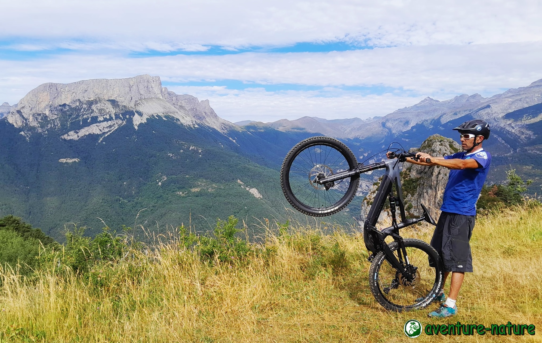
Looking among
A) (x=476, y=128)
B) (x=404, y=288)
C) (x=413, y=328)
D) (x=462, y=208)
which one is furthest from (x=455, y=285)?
(x=476, y=128)

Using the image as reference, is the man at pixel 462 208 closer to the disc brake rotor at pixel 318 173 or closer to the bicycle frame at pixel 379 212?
the bicycle frame at pixel 379 212

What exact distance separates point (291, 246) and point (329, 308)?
6.97 feet

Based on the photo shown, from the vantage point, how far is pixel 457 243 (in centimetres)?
532

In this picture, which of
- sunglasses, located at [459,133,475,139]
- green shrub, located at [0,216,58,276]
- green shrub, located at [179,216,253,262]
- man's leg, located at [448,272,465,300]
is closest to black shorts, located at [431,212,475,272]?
man's leg, located at [448,272,465,300]

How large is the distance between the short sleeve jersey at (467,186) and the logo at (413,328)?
1.95m

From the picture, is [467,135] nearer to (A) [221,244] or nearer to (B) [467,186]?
(B) [467,186]

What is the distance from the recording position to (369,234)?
18.0 feet

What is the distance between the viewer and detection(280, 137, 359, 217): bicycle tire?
568cm

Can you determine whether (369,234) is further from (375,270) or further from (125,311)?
(125,311)

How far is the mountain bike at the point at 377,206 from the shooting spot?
5.44m

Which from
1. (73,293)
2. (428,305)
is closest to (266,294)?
(428,305)

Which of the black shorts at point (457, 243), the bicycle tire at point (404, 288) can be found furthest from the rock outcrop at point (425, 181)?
the black shorts at point (457, 243)

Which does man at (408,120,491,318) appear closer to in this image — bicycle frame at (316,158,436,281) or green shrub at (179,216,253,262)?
bicycle frame at (316,158,436,281)

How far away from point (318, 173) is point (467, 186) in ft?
8.17
